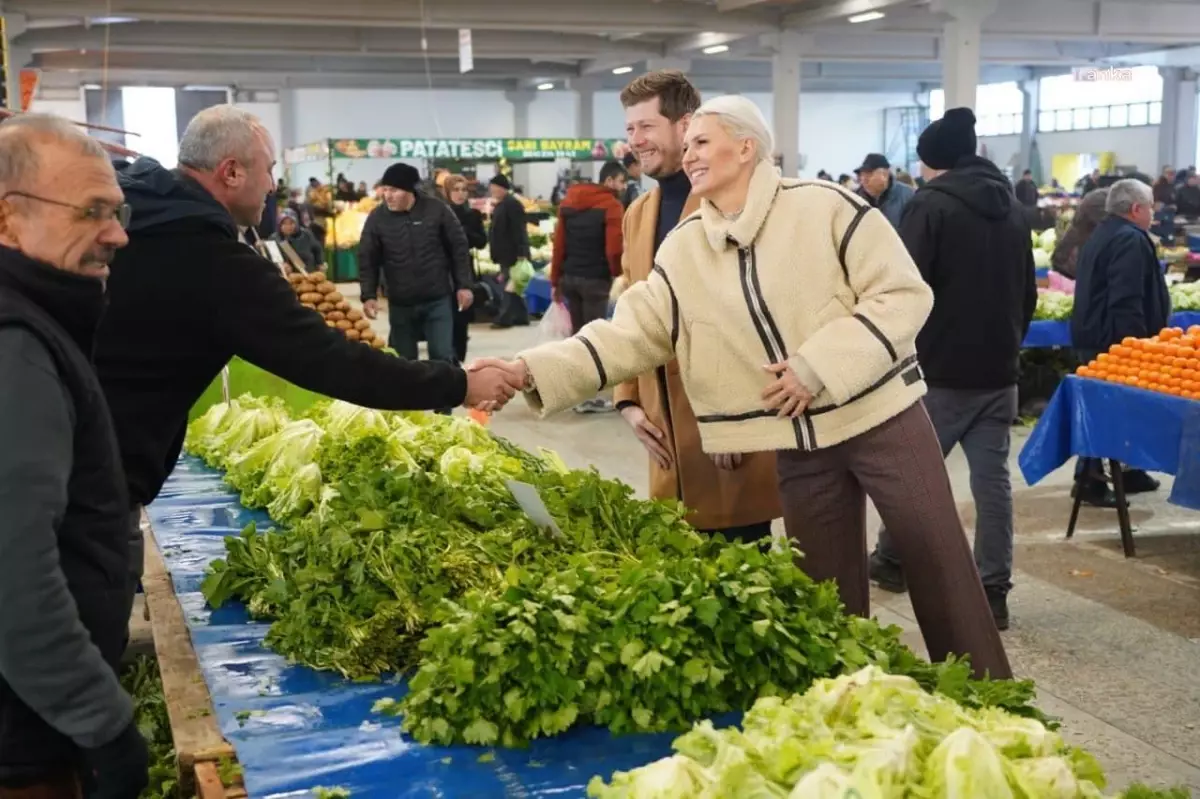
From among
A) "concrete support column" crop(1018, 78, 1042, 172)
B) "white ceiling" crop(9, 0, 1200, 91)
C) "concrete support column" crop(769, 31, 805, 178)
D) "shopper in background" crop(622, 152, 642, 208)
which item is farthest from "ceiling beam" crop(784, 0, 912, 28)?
"concrete support column" crop(1018, 78, 1042, 172)

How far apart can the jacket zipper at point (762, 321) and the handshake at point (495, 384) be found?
637mm

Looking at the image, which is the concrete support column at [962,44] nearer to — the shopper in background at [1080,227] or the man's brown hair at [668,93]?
the shopper in background at [1080,227]

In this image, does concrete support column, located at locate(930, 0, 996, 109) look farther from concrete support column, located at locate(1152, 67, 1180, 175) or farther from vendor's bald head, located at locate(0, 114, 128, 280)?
vendor's bald head, located at locate(0, 114, 128, 280)

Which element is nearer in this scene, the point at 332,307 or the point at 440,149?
the point at 332,307

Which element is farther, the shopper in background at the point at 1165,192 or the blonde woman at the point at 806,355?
the shopper in background at the point at 1165,192

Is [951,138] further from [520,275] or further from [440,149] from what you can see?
[440,149]

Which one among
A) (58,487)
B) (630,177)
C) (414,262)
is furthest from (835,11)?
(58,487)

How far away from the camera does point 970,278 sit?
16.8 ft

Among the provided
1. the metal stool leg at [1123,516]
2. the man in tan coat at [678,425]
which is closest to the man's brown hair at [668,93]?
the man in tan coat at [678,425]

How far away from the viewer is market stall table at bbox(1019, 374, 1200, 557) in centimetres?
535

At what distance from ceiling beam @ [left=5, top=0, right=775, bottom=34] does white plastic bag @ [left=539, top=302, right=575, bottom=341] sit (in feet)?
27.0

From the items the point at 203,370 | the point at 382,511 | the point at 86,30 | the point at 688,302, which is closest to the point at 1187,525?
the point at 688,302

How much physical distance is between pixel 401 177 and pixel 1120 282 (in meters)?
4.79

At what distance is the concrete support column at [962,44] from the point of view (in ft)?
62.1
